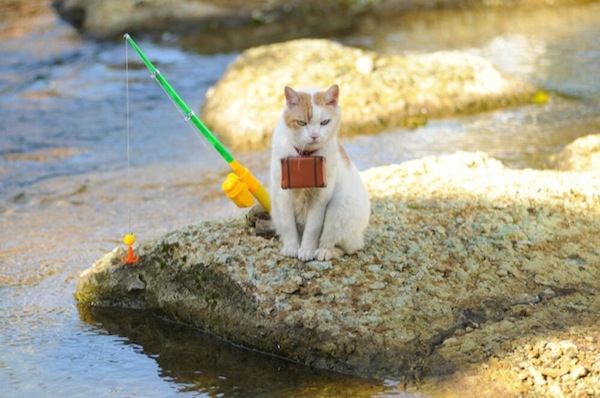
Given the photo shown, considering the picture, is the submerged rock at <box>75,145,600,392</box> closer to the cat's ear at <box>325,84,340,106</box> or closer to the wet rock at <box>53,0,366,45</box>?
the cat's ear at <box>325,84,340,106</box>

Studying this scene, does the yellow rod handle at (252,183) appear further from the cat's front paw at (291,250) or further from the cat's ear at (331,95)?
the cat's ear at (331,95)

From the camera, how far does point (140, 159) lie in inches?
390

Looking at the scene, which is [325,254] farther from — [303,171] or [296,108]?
[296,108]

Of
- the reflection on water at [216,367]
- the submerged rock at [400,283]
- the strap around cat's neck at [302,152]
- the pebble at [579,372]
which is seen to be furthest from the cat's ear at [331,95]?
the pebble at [579,372]

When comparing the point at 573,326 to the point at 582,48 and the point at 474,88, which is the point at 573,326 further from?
the point at 582,48

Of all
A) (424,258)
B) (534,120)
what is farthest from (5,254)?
(534,120)

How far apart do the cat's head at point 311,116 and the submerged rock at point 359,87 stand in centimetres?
488

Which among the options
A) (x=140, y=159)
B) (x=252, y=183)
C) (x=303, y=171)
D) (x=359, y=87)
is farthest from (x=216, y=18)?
(x=303, y=171)

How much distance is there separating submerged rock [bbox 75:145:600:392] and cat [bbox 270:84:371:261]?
4.5 inches

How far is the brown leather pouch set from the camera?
5.13 meters

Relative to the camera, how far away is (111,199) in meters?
8.62

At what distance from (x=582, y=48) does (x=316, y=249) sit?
8890mm

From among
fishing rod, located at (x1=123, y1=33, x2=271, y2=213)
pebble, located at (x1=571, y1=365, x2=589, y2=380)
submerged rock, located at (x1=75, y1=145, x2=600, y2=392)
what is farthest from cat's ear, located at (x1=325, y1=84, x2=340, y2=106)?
pebble, located at (x1=571, y1=365, x2=589, y2=380)

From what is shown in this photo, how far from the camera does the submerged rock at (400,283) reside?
5.11 meters
